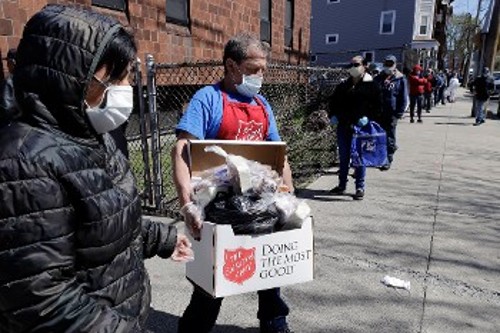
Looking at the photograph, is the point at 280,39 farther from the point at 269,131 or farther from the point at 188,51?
the point at 269,131

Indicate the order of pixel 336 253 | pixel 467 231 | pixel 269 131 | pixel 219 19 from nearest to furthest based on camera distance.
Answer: pixel 269 131 < pixel 336 253 < pixel 467 231 < pixel 219 19

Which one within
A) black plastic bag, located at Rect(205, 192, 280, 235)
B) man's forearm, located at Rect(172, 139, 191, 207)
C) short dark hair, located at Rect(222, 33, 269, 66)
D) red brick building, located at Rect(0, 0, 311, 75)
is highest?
red brick building, located at Rect(0, 0, 311, 75)

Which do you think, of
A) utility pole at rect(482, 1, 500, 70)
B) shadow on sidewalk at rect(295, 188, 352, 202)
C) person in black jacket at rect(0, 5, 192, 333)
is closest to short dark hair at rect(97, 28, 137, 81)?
person in black jacket at rect(0, 5, 192, 333)

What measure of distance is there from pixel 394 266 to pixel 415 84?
1111cm

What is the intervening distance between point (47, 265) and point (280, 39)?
1347 cm

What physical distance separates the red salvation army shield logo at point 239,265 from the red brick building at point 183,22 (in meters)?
4.81

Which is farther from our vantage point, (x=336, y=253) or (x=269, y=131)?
(x=336, y=253)

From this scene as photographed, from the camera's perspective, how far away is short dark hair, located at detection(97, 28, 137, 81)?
133cm

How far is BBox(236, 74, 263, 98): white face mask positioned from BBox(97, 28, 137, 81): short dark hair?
1.06 meters

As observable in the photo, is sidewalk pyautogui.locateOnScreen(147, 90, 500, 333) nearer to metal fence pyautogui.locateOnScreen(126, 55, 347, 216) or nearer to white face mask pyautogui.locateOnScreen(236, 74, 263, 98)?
metal fence pyautogui.locateOnScreen(126, 55, 347, 216)

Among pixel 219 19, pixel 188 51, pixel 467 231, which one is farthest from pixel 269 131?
pixel 219 19

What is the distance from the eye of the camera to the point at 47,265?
1.14 meters

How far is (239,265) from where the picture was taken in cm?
216

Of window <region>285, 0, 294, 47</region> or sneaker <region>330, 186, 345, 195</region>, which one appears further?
window <region>285, 0, 294, 47</region>
